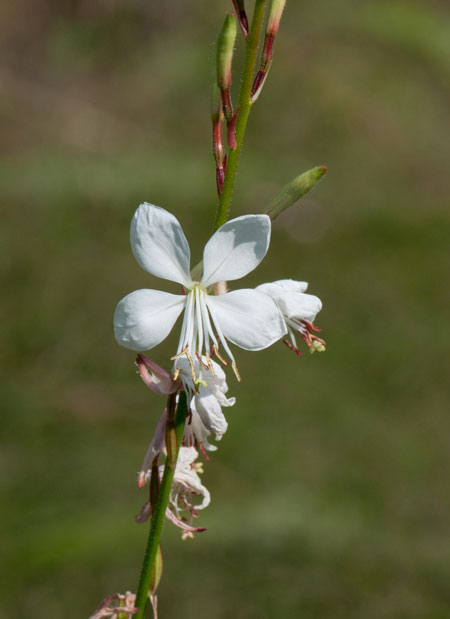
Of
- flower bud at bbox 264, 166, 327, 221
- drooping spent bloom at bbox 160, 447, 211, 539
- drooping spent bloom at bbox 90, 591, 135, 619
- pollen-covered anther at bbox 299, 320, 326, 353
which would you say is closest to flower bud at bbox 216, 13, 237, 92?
flower bud at bbox 264, 166, 327, 221

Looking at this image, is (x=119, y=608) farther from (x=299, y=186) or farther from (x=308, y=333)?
(x=299, y=186)

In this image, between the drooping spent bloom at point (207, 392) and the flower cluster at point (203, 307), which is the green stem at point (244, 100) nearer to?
the flower cluster at point (203, 307)

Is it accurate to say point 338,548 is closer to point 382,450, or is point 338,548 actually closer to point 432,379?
point 382,450

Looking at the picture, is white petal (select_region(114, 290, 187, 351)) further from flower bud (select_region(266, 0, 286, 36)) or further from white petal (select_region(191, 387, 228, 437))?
flower bud (select_region(266, 0, 286, 36))

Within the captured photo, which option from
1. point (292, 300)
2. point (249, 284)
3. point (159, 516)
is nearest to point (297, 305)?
point (292, 300)

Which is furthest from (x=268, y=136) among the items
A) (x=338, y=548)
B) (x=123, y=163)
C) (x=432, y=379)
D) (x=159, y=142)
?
(x=338, y=548)

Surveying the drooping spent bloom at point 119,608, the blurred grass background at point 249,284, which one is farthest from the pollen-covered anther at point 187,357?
the blurred grass background at point 249,284

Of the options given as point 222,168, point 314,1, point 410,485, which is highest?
point 314,1
